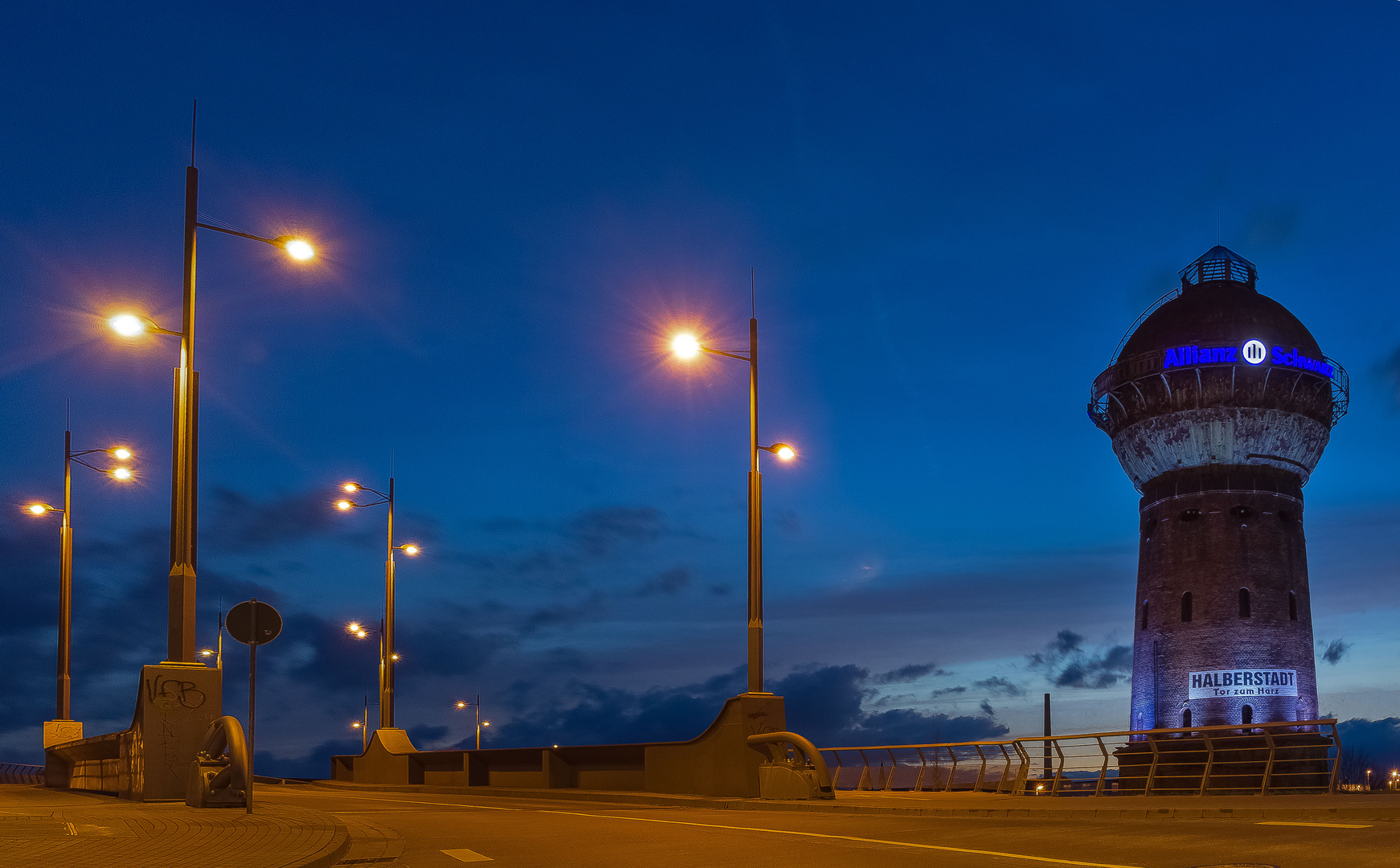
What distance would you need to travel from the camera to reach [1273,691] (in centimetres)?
5688

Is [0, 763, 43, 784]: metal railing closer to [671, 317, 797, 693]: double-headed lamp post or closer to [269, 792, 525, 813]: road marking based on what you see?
[269, 792, 525, 813]: road marking

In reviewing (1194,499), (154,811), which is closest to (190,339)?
(154,811)

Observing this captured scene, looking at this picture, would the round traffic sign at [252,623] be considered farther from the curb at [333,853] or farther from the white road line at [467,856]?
the white road line at [467,856]

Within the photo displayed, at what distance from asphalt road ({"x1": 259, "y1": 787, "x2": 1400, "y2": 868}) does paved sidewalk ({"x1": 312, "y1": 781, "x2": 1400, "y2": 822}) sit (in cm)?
80

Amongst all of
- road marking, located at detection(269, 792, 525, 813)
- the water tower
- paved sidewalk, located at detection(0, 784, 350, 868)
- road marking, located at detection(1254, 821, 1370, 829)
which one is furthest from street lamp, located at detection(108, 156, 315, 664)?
the water tower

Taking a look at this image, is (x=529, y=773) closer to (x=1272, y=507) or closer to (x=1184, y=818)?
(x=1184, y=818)

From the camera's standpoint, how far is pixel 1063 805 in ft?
63.1

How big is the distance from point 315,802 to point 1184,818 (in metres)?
15.2

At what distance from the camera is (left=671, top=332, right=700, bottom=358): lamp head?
2409cm

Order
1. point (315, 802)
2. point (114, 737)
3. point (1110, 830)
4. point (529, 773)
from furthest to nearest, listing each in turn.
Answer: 1. point (529, 773)
2. point (315, 802)
3. point (114, 737)
4. point (1110, 830)

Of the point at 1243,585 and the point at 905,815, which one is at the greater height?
the point at 1243,585

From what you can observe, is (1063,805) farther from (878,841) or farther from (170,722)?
(170,722)

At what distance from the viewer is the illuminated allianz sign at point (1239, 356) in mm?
59281

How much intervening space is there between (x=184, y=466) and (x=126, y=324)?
7.15 ft
